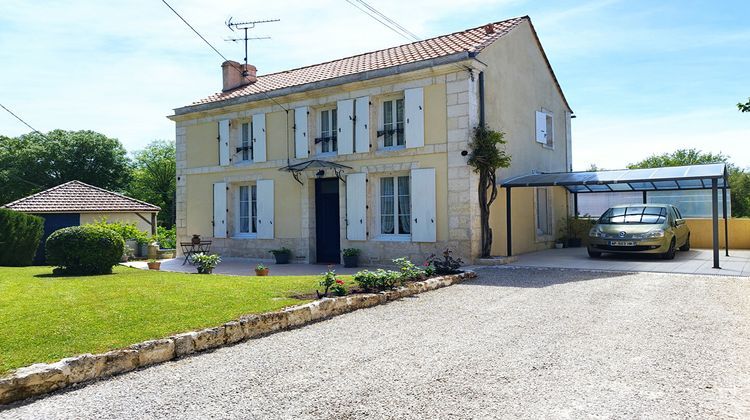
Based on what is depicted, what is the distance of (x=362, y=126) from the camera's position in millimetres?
13336

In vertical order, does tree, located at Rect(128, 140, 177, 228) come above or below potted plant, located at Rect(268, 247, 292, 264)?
above

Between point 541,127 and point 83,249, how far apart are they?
39.7 ft

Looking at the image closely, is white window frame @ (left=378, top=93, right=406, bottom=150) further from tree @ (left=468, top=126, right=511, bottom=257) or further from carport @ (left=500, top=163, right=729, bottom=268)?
carport @ (left=500, top=163, right=729, bottom=268)

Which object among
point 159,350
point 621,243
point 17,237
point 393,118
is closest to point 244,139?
point 393,118

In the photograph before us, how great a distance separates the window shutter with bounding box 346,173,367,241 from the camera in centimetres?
1323

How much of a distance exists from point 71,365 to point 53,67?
418 inches

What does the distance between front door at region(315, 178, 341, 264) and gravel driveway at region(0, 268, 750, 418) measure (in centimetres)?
751

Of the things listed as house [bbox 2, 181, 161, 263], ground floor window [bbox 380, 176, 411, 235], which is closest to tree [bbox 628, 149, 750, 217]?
ground floor window [bbox 380, 176, 411, 235]

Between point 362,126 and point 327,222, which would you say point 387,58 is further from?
point 327,222

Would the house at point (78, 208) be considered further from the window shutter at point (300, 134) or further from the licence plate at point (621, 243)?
the licence plate at point (621, 243)

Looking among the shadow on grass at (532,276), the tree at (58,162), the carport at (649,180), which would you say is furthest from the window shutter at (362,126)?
the tree at (58,162)

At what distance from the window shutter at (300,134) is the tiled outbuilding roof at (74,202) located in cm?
1016

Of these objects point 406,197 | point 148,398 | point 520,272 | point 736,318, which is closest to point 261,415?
point 148,398

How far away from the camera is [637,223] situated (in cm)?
1259
